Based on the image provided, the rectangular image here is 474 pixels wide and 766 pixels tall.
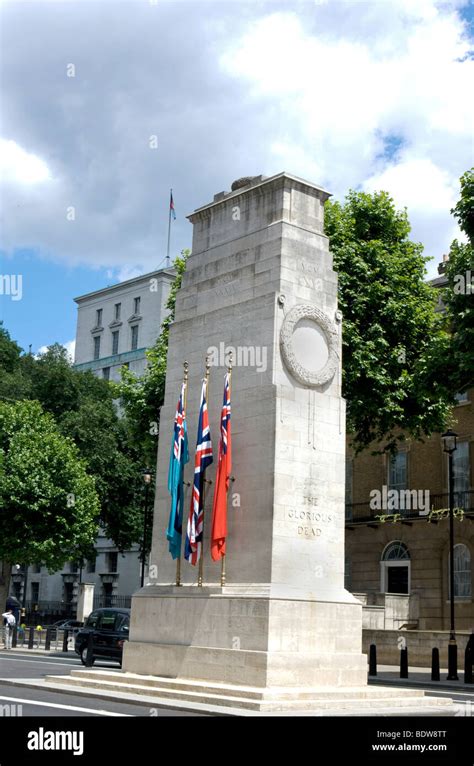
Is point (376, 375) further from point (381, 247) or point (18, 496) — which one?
point (18, 496)

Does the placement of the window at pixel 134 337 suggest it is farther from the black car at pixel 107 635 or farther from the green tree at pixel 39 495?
the black car at pixel 107 635

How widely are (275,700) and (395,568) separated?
29.3 meters

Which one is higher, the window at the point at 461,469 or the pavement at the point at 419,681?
the window at the point at 461,469

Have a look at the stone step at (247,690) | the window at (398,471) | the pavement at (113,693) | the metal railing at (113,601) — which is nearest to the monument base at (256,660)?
the stone step at (247,690)

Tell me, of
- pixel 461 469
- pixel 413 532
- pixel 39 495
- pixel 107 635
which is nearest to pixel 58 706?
pixel 107 635

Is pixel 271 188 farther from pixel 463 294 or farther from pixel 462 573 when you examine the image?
pixel 462 573

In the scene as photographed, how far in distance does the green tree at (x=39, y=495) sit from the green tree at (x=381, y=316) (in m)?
13.8

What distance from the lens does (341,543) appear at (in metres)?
18.2

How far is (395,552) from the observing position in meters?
43.6

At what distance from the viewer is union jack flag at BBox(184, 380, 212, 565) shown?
714 inches

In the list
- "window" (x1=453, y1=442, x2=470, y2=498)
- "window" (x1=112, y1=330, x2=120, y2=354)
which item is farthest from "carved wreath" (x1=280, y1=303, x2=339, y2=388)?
"window" (x1=112, y1=330, x2=120, y2=354)

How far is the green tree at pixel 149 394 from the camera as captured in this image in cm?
3416

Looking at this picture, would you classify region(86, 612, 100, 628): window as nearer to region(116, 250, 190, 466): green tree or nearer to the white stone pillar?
region(116, 250, 190, 466): green tree
